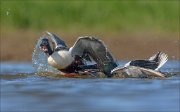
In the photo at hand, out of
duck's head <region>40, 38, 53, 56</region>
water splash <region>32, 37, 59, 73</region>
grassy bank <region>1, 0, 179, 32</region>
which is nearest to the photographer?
duck's head <region>40, 38, 53, 56</region>

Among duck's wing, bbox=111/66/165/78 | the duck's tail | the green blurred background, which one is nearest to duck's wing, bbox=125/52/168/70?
the duck's tail

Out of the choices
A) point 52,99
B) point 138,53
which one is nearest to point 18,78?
point 52,99

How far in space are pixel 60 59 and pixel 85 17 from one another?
26.8ft

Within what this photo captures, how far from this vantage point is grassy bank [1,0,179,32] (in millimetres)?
19609

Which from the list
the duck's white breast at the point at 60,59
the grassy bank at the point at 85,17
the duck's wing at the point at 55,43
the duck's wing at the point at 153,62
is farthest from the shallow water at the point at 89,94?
the grassy bank at the point at 85,17

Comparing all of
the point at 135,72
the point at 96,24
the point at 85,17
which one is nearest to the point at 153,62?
the point at 135,72

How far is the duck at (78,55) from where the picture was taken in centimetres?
1173

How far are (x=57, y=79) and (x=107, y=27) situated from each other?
855 centimetres

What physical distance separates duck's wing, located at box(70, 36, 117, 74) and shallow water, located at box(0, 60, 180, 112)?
0.59 metres

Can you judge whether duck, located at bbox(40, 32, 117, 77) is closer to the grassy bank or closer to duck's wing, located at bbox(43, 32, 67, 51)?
duck's wing, located at bbox(43, 32, 67, 51)

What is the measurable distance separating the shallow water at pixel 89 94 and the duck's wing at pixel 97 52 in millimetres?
591

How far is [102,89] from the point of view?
31.7 ft

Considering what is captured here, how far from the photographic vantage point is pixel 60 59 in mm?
11734

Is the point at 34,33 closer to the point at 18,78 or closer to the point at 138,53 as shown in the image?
the point at 138,53
